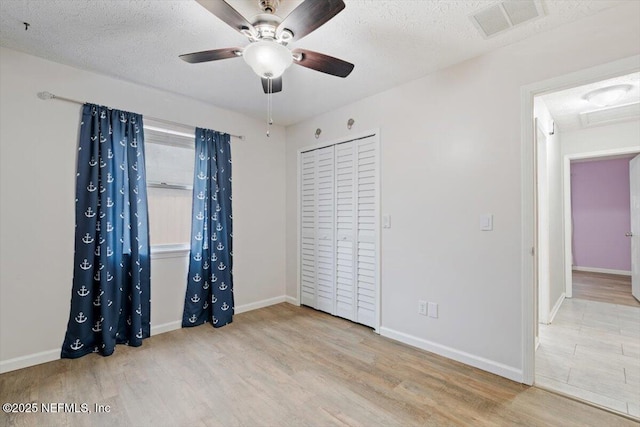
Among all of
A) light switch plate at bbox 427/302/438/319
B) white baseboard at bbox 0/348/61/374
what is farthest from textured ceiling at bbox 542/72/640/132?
white baseboard at bbox 0/348/61/374

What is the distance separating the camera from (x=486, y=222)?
91.0 inches

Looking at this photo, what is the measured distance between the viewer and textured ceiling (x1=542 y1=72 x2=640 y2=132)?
2584mm

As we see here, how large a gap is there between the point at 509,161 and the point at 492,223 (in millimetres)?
480

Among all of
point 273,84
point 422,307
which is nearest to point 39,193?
point 273,84

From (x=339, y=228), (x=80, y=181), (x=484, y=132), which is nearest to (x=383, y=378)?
(x=339, y=228)

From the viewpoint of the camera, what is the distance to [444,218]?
2553 mm

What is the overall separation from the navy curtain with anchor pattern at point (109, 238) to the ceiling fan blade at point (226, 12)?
183 centimetres

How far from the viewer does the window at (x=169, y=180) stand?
3.04m

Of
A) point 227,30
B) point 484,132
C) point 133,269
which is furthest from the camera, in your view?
point 133,269

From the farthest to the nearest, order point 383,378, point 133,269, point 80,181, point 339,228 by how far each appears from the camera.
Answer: point 339,228 → point 133,269 → point 80,181 → point 383,378

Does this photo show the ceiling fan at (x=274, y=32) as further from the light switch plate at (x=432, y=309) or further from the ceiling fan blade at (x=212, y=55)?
the light switch plate at (x=432, y=309)

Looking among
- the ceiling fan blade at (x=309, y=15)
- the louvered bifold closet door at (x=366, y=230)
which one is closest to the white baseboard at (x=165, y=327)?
the louvered bifold closet door at (x=366, y=230)

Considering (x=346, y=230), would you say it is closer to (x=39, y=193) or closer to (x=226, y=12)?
(x=226, y=12)

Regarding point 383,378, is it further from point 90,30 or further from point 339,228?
point 90,30
